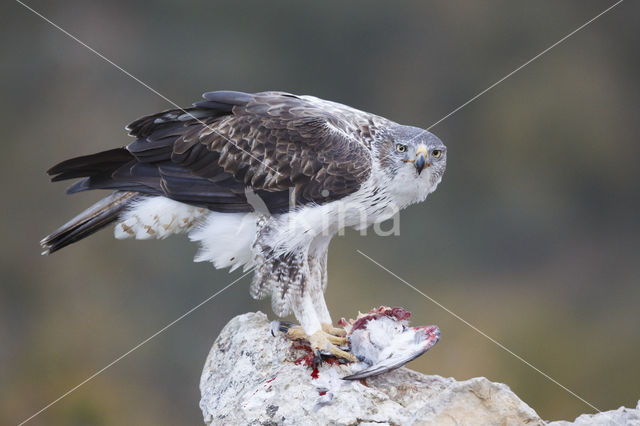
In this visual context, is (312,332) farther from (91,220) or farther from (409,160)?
(91,220)

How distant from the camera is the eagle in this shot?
3340 mm

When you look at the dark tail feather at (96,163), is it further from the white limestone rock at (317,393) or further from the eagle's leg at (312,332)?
the eagle's leg at (312,332)

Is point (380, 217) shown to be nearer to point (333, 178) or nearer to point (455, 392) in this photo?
point (333, 178)

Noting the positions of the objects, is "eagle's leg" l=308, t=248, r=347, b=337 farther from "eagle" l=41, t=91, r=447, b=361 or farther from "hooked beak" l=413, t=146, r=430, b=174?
"hooked beak" l=413, t=146, r=430, b=174

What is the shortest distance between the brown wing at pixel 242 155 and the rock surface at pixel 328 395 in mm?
656

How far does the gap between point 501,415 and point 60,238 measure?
2174mm

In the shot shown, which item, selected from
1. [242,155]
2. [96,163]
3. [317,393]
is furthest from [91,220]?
[317,393]

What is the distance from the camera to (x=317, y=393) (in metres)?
2.99

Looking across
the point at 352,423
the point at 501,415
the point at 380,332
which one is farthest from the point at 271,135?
the point at 501,415

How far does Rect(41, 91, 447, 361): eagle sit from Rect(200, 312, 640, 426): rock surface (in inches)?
6.2

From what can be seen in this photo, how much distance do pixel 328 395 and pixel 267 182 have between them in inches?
39.6

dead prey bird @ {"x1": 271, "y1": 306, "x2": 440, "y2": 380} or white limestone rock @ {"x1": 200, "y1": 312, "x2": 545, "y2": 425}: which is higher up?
dead prey bird @ {"x1": 271, "y1": 306, "x2": 440, "y2": 380}

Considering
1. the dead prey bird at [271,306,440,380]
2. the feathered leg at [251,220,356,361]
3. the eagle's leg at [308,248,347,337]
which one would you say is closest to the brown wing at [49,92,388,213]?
the feathered leg at [251,220,356,361]

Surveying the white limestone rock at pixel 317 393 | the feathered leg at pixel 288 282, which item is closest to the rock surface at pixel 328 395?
the white limestone rock at pixel 317 393
